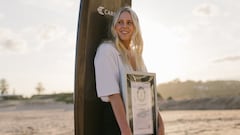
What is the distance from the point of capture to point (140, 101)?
45.8 inches

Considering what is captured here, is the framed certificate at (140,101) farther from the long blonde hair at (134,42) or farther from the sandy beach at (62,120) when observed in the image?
the sandy beach at (62,120)

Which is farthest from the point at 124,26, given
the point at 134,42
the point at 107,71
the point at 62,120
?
the point at 62,120

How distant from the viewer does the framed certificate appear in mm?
1113

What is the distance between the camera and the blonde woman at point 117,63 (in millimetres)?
1083

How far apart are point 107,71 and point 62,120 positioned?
3150 mm

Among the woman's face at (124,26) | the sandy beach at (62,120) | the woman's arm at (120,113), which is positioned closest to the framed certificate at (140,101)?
the woman's arm at (120,113)

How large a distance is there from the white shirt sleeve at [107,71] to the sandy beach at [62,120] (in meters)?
2.07

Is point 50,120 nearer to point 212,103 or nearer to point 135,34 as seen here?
point 212,103

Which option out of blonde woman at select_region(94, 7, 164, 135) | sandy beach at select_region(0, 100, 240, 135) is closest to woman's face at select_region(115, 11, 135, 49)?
blonde woman at select_region(94, 7, 164, 135)

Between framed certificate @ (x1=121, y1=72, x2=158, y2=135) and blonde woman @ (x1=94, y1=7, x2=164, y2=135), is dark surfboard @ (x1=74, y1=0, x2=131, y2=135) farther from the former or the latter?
framed certificate @ (x1=121, y1=72, x2=158, y2=135)

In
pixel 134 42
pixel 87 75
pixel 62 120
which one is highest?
pixel 134 42

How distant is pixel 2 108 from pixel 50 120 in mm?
725

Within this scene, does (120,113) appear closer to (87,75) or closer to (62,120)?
(87,75)

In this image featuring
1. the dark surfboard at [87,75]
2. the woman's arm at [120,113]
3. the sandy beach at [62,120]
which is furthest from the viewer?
the sandy beach at [62,120]
